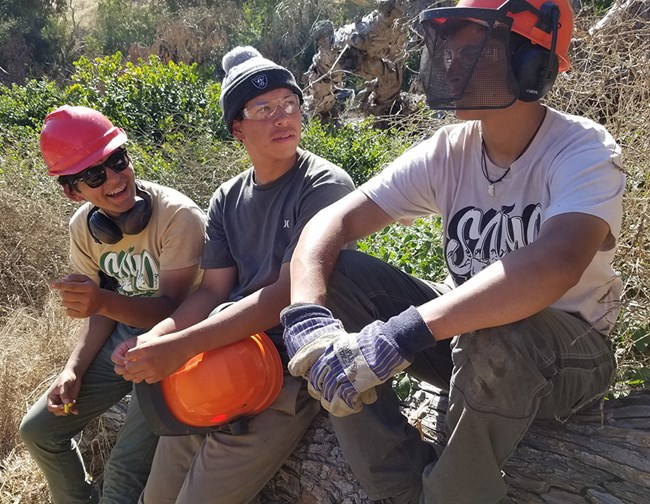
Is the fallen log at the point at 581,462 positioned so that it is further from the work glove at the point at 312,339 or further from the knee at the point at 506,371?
the work glove at the point at 312,339

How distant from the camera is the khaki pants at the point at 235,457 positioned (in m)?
2.76

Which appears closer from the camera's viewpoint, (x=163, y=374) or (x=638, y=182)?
(x=163, y=374)

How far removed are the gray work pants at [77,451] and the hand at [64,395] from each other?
4cm

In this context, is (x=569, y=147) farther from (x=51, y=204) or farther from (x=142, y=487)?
(x=51, y=204)

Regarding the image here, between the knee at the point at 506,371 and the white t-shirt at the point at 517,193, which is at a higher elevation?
the white t-shirt at the point at 517,193

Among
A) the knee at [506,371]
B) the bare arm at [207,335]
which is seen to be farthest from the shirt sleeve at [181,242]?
the knee at [506,371]

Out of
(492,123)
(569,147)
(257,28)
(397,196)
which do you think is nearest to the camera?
(569,147)

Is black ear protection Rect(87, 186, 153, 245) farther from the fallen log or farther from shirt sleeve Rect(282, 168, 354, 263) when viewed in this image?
the fallen log

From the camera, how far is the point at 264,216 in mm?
3215

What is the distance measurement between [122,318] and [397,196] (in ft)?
4.58

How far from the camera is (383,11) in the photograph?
8.55 meters

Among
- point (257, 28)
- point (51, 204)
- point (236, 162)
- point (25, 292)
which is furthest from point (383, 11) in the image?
point (257, 28)

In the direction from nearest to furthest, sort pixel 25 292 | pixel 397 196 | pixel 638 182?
1. pixel 397 196
2. pixel 638 182
3. pixel 25 292

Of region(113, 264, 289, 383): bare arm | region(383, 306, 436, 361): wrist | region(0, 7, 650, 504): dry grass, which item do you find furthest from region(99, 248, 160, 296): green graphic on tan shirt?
region(383, 306, 436, 361): wrist
